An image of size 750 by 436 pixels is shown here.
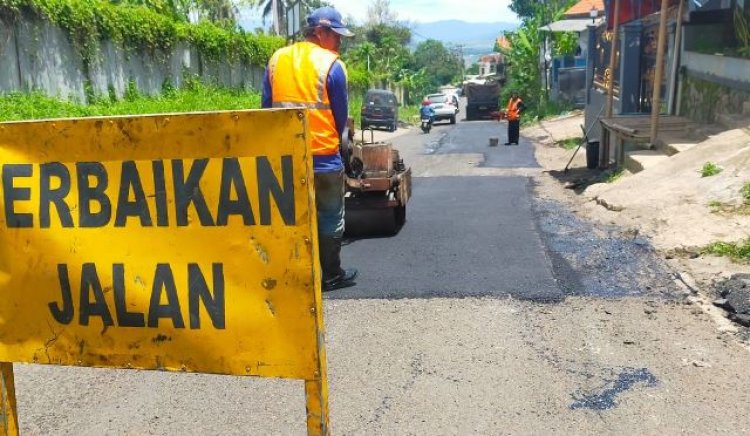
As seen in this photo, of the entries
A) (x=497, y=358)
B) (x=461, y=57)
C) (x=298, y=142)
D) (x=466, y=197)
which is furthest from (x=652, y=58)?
(x=461, y=57)

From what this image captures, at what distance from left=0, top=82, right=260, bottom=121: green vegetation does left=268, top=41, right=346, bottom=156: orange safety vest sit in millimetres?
6670

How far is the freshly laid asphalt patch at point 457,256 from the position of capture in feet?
18.1

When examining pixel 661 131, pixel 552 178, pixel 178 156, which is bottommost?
pixel 552 178

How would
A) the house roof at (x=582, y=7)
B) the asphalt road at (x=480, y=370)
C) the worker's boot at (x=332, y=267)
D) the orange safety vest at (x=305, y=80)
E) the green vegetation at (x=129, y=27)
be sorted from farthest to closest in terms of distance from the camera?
the house roof at (x=582, y=7) → the green vegetation at (x=129, y=27) → the worker's boot at (x=332, y=267) → the orange safety vest at (x=305, y=80) → the asphalt road at (x=480, y=370)

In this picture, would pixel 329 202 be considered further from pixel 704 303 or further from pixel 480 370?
pixel 704 303

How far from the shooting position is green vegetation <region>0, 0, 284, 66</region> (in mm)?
12195

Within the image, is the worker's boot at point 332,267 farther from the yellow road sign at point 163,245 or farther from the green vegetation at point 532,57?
the green vegetation at point 532,57

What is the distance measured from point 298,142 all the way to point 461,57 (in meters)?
125

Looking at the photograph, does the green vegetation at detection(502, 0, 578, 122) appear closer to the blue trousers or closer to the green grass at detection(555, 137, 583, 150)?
the green grass at detection(555, 137, 583, 150)

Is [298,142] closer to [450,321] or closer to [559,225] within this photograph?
[450,321]

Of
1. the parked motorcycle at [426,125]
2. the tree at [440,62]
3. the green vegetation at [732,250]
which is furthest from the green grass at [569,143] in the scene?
the tree at [440,62]

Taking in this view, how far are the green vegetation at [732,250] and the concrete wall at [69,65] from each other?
33.3ft

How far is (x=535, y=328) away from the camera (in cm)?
465

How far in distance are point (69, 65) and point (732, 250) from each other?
458 inches
